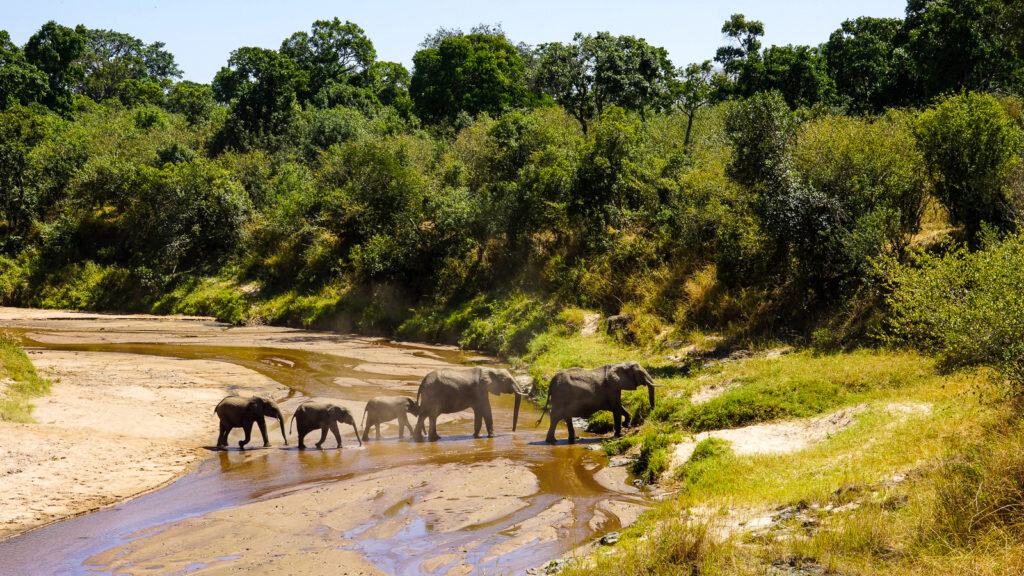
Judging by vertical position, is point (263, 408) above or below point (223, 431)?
above

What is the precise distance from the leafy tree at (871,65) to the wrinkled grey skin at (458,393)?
41.1 metres

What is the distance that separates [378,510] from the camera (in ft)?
43.3

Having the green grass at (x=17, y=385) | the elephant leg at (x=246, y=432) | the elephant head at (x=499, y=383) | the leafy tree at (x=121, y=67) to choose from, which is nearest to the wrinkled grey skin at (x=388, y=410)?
the elephant head at (x=499, y=383)

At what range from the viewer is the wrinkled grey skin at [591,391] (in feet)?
61.1

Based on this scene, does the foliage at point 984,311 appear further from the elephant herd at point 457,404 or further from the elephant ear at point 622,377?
the elephant herd at point 457,404

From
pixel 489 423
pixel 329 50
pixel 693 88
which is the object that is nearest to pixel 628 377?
pixel 489 423

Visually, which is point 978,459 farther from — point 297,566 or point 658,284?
point 658,284

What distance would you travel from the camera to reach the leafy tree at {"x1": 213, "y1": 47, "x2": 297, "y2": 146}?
67.6 meters

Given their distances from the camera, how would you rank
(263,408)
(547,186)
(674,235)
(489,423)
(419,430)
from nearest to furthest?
1. (263,408)
2. (419,430)
3. (489,423)
4. (674,235)
5. (547,186)

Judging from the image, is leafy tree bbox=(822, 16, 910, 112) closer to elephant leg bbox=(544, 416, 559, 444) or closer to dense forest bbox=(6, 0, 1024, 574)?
dense forest bbox=(6, 0, 1024, 574)

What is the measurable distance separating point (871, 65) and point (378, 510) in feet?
171

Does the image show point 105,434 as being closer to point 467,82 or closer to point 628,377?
point 628,377

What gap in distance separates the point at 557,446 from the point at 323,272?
109 feet

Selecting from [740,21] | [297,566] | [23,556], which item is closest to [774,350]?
[297,566]
